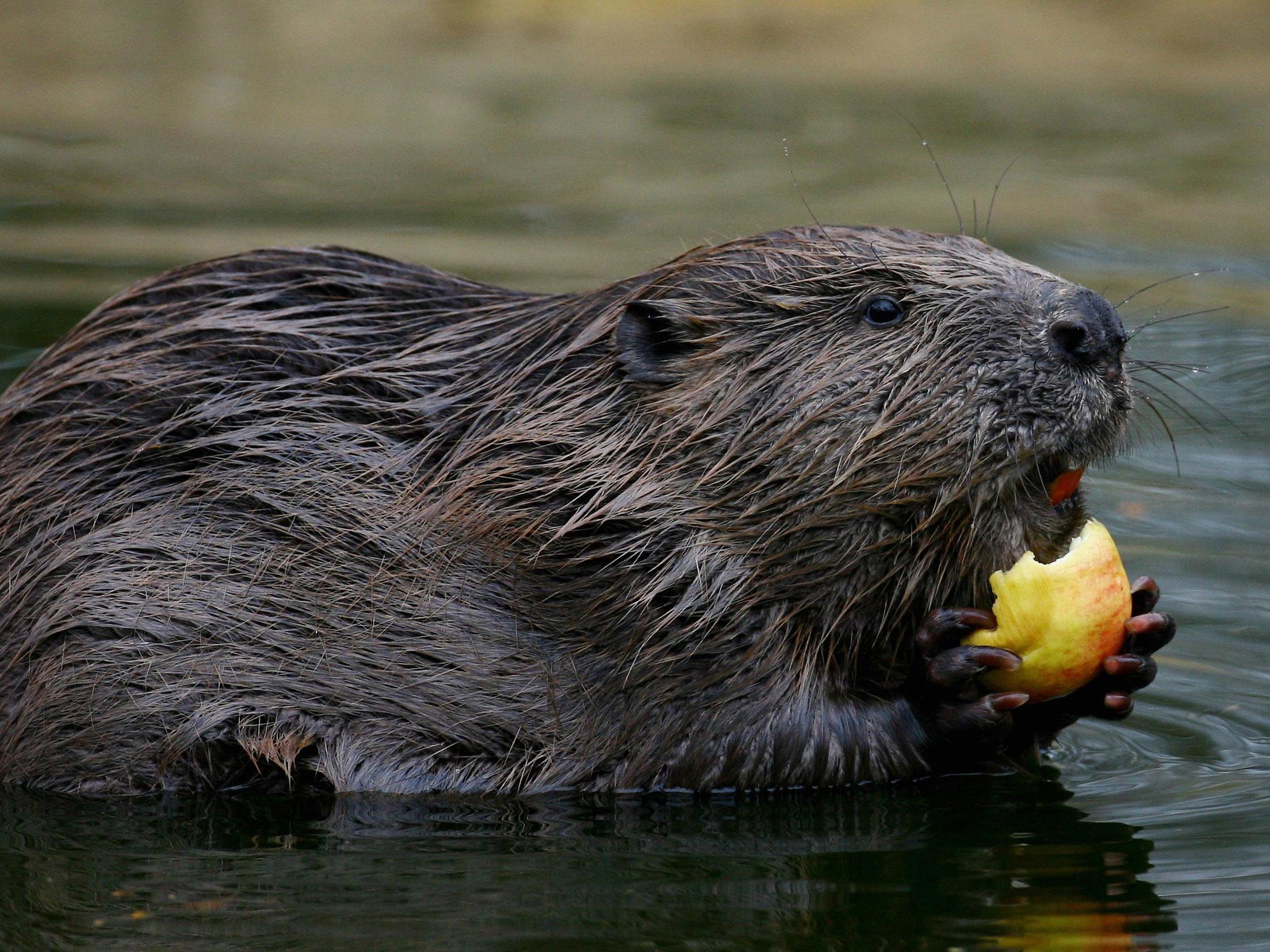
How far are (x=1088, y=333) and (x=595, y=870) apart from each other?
1.61 meters

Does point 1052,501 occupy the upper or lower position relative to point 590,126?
lower

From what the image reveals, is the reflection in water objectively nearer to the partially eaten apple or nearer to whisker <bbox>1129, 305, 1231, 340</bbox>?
the partially eaten apple

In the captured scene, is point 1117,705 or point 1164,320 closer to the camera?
point 1117,705

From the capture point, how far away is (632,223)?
10.1 m

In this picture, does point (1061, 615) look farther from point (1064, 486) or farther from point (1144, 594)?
point (1144, 594)

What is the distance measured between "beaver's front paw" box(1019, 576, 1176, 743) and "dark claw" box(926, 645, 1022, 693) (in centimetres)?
26

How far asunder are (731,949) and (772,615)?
1.08m

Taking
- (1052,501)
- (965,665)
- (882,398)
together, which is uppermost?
(882,398)

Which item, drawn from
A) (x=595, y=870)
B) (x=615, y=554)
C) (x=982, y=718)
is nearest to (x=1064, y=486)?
(x=982, y=718)

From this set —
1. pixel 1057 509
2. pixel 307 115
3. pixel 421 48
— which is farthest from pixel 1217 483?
pixel 421 48

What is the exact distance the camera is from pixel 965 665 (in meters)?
4.61

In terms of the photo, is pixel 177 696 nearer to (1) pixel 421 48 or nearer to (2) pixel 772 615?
(2) pixel 772 615

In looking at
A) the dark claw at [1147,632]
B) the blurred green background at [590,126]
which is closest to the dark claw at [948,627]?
the dark claw at [1147,632]

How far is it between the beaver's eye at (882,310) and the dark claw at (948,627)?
0.69m
